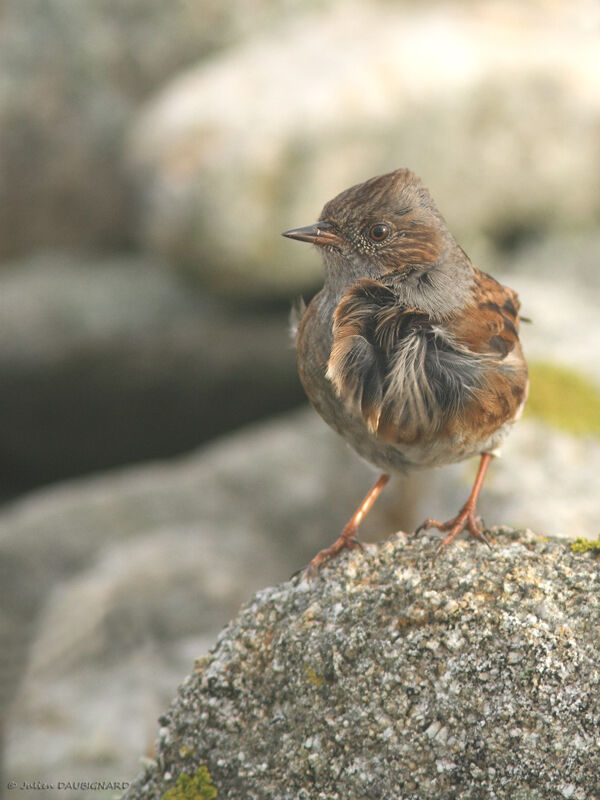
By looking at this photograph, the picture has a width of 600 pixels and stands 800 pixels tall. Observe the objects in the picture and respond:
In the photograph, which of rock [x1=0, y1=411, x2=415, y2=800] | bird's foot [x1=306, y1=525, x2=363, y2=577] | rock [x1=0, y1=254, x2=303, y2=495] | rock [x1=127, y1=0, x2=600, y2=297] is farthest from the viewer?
rock [x1=0, y1=254, x2=303, y2=495]

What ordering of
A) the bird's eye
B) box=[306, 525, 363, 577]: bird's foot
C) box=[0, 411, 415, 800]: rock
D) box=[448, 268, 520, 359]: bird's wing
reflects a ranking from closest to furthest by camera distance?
box=[306, 525, 363, 577]: bird's foot, box=[448, 268, 520, 359]: bird's wing, the bird's eye, box=[0, 411, 415, 800]: rock

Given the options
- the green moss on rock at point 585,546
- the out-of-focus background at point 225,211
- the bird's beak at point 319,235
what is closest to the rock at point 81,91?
the out-of-focus background at point 225,211

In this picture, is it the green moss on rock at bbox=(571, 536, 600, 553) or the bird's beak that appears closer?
the green moss on rock at bbox=(571, 536, 600, 553)

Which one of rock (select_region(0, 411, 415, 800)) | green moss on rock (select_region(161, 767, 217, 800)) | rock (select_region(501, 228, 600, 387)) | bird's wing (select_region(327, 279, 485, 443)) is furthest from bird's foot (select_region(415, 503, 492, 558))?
rock (select_region(501, 228, 600, 387))

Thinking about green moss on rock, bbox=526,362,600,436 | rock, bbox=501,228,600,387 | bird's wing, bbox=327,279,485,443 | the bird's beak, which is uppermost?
rock, bbox=501,228,600,387

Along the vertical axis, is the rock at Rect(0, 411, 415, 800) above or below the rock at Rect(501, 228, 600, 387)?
below

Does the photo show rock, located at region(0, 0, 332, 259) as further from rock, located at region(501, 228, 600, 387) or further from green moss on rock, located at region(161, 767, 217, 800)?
green moss on rock, located at region(161, 767, 217, 800)

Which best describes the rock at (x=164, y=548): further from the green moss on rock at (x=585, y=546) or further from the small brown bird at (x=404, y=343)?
the green moss on rock at (x=585, y=546)

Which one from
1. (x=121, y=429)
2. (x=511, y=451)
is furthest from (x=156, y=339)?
(x=511, y=451)
